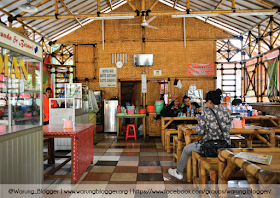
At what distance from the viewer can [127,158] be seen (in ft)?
17.3

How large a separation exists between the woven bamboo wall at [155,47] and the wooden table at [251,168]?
688cm

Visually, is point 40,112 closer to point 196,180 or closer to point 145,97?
point 196,180

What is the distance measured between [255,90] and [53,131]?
27.6 ft

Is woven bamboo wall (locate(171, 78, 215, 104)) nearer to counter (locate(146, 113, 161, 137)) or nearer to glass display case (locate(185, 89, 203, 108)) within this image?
glass display case (locate(185, 89, 203, 108))

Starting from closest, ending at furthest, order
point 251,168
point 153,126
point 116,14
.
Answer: point 251,168, point 116,14, point 153,126

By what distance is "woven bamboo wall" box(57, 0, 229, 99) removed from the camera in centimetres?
901

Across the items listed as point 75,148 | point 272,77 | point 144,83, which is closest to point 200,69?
point 144,83

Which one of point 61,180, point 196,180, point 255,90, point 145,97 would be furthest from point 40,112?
point 255,90

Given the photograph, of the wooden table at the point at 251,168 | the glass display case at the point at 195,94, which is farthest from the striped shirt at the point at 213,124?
the glass display case at the point at 195,94

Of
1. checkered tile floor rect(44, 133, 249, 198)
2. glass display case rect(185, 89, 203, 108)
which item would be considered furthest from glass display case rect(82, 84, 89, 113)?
glass display case rect(185, 89, 203, 108)

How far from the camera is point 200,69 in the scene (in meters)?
8.96

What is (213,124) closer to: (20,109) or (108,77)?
(20,109)

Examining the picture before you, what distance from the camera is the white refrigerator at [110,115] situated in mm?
9172

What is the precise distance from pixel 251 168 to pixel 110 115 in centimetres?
795
